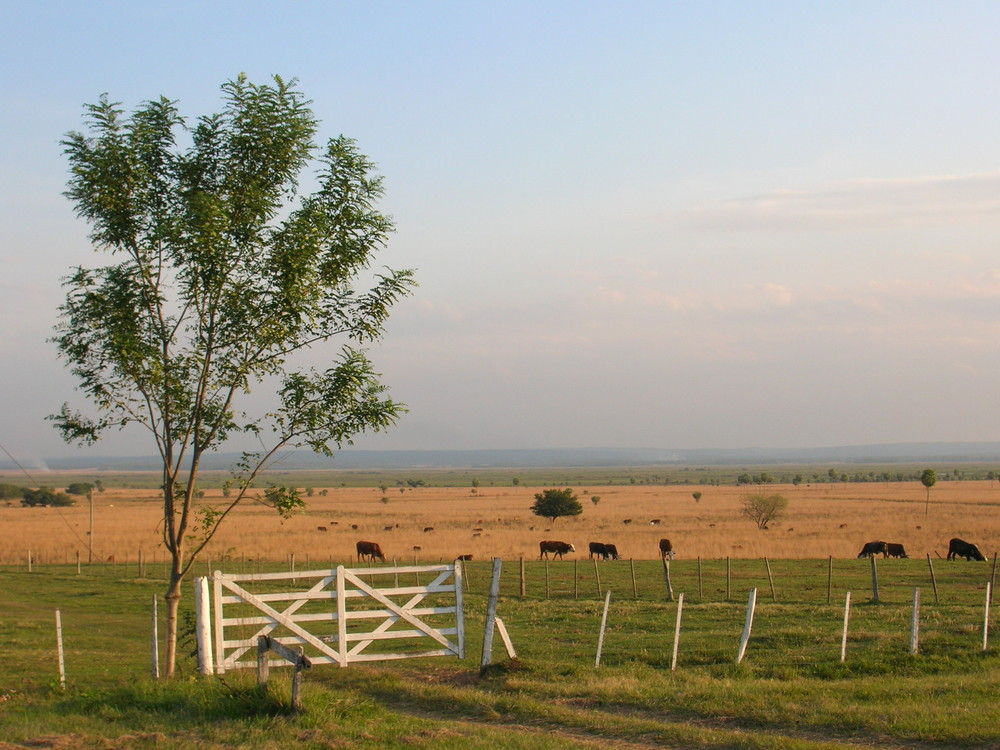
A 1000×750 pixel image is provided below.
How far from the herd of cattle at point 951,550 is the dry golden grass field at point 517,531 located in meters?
3.05

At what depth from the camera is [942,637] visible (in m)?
18.1

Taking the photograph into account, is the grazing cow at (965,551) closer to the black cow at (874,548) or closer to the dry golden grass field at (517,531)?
the black cow at (874,548)

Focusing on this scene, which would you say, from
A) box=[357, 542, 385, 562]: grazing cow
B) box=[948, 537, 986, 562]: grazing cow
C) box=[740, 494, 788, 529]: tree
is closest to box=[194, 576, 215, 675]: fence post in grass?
box=[357, 542, 385, 562]: grazing cow

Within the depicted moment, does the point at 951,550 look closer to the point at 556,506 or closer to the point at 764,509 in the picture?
the point at 764,509

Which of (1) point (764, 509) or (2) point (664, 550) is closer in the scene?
(2) point (664, 550)

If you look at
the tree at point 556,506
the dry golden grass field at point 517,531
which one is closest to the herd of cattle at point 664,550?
the dry golden grass field at point 517,531

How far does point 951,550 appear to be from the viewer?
40438mm

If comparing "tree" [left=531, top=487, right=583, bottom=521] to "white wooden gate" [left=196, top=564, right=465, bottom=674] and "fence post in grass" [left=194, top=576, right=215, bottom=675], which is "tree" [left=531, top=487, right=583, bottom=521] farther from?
"fence post in grass" [left=194, top=576, right=215, bottom=675]

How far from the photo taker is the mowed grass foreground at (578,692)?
10906 mm

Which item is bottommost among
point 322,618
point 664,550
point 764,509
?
point 764,509

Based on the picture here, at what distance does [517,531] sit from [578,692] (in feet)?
160

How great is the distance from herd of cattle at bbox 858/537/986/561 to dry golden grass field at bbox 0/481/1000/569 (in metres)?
3.05

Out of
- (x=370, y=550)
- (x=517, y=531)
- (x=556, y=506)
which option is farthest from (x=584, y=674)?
(x=556, y=506)

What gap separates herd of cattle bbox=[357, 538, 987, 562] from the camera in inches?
1570
